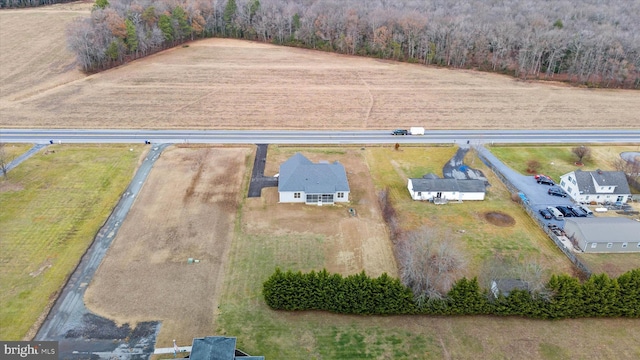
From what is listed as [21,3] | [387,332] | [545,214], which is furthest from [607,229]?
[21,3]

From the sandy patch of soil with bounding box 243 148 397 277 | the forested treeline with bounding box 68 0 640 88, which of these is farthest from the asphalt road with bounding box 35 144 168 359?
the forested treeline with bounding box 68 0 640 88

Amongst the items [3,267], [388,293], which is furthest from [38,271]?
[388,293]

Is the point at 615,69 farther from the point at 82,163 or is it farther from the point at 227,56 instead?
the point at 82,163

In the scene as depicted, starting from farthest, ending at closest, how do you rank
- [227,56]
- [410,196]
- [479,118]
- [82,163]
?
1. [227,56]
2. [479,118]
3. [82,163]
4. [410,196]

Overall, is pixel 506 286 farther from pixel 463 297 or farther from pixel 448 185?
pixel 448 185

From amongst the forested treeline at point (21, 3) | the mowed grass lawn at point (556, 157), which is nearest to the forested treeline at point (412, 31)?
the mowed grass lawn at point (556, 157)

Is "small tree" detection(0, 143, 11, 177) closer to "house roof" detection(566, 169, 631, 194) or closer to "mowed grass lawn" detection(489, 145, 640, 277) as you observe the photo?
"mowed grass lawn" detection(489, 145, 640, 277)
